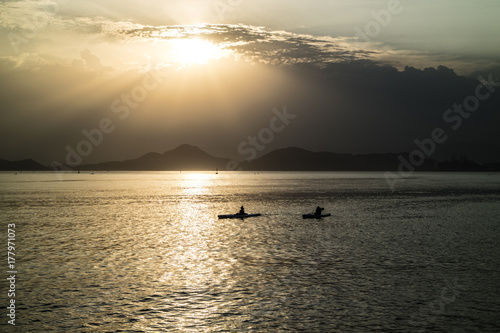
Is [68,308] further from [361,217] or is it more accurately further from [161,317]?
[361,217]

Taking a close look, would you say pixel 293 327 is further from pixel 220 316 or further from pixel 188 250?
pixel 188 250

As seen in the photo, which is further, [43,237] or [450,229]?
[450,229]

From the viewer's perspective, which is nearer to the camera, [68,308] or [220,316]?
[220,316]

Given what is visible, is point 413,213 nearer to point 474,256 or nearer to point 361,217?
point 361,217

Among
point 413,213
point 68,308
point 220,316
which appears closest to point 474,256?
point 220,316

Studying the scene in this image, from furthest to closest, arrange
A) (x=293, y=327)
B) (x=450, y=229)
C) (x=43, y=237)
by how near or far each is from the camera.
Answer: (x=450, y=229) → (x=43, y=237) → (x=293, y=327)

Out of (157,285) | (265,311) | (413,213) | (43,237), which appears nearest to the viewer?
(265,311)

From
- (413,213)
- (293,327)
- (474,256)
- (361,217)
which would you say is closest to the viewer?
(293,327)

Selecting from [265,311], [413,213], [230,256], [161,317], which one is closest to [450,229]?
[413,213]

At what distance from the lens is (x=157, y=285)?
95.0ft

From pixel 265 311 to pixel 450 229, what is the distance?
42850 mm

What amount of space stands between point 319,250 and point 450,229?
25.6 metres

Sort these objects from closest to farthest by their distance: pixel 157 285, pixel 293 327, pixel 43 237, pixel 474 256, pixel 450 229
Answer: pixel 293 327 → pixel 157 285 → pixel 474 256 → pixel 43 237 → pixel 450 229

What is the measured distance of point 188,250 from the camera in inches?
1667
